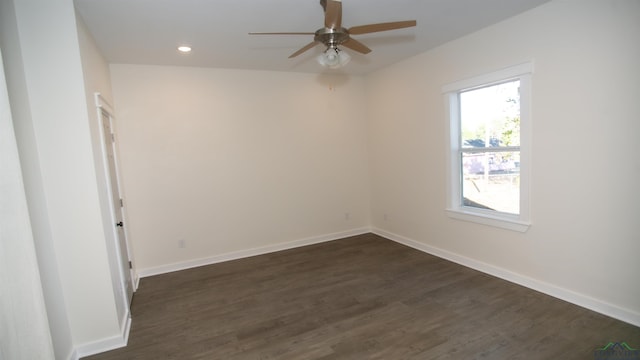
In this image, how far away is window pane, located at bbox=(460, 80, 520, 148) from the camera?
3303 millimetres

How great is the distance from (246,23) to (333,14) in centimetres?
108

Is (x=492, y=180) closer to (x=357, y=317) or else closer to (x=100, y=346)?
(x=357, y=317)

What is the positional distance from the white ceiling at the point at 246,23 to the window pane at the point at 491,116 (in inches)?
27.9

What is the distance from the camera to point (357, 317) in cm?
283

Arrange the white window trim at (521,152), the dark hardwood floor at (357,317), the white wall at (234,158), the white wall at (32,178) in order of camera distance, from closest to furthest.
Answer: the white wall at (32,178), the dark hardwood floor at (357,317), the white window trim at (521,152), the white wall at (234,158)

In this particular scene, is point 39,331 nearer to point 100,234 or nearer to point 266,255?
point 100,234

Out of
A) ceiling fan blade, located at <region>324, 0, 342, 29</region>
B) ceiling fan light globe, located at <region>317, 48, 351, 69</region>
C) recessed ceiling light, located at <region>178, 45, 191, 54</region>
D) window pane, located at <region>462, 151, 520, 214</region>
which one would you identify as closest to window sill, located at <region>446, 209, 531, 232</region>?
window pane, located at <region>462, 151, 520, 214</region>

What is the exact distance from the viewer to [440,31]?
3.39 meters

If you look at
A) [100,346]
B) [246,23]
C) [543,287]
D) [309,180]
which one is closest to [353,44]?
[246,23]

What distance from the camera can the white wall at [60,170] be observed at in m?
2.15

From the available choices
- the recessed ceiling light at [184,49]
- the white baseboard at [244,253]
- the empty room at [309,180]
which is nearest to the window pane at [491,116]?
the empty room at [309,180]

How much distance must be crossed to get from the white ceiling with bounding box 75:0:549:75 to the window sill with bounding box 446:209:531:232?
2059mm

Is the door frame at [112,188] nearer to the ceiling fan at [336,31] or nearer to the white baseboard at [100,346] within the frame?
the white baseboard at [100,346]

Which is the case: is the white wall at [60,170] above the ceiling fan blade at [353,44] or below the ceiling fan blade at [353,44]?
below
